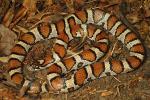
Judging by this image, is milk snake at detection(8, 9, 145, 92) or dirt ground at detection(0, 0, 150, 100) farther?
milk snake at detection(8, 9, 145, 92)

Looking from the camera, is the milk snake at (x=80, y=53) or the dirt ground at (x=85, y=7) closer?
the dirt ground at (x=85, y=7)

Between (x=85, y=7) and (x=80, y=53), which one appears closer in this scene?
(x=80, y=53)

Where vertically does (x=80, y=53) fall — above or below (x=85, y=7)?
below

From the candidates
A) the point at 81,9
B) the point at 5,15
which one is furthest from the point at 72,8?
the point at 5,15
